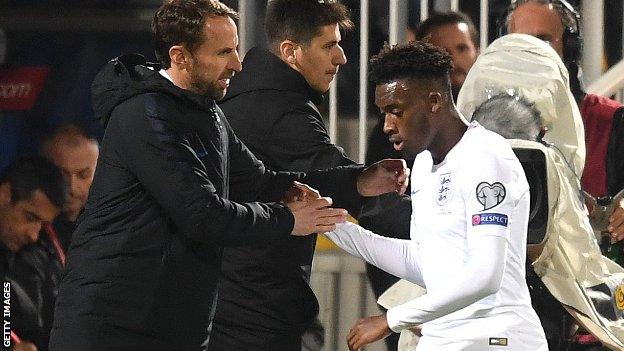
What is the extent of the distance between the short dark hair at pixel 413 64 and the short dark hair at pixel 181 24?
1.34ft

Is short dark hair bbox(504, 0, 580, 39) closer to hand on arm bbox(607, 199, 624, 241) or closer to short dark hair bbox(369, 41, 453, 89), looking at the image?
hand on arm bbox(607, 199, 624, 241)

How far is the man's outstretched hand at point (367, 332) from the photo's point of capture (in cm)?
298

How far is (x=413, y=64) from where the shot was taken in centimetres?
316

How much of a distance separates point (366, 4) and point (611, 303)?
1.66 m

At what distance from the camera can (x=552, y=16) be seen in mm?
4234

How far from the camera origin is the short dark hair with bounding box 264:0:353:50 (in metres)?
3.85

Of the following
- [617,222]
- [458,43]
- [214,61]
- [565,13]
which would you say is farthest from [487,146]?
[458,43]

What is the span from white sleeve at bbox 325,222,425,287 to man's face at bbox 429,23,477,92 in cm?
122

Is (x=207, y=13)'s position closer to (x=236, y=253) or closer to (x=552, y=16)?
(x=236, y=253)

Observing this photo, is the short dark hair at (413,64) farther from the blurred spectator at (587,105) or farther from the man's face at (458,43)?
the man's face at (458,43)

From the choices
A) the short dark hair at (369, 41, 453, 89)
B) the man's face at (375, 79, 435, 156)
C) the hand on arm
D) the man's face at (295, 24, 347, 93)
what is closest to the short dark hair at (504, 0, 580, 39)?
the hand on arm

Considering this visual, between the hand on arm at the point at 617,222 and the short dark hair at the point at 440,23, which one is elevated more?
the short dark hair at the point at 440,23

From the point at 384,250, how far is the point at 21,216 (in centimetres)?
211

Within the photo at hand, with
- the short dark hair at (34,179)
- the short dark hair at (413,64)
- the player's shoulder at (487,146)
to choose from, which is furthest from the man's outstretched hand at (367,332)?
the short dark hair at (34,179)
